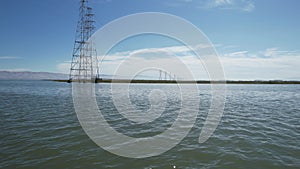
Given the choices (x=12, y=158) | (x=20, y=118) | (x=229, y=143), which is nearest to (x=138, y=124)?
(x=229, y=143)

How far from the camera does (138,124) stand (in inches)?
393

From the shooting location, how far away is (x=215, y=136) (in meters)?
7.96

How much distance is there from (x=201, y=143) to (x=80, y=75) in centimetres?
6347

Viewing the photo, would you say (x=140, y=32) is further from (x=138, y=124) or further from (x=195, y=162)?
(x=195, y=162)

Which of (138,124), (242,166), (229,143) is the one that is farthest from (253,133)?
(138,124)

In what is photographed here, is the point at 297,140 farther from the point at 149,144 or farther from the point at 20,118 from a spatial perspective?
the point at 20,118

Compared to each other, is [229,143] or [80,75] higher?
[80,75]

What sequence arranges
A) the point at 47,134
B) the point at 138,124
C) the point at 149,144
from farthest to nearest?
the point at 138,124
the point at 47,134
the point at 149,144

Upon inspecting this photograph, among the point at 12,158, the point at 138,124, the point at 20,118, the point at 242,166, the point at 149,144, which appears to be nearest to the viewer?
the point at 242,166

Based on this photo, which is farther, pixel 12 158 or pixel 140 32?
pixel 140 32

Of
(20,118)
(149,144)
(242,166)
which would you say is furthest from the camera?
(20,118)

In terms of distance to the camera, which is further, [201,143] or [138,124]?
[138,124]

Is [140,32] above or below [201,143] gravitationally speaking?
above

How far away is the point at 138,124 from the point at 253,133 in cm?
584
